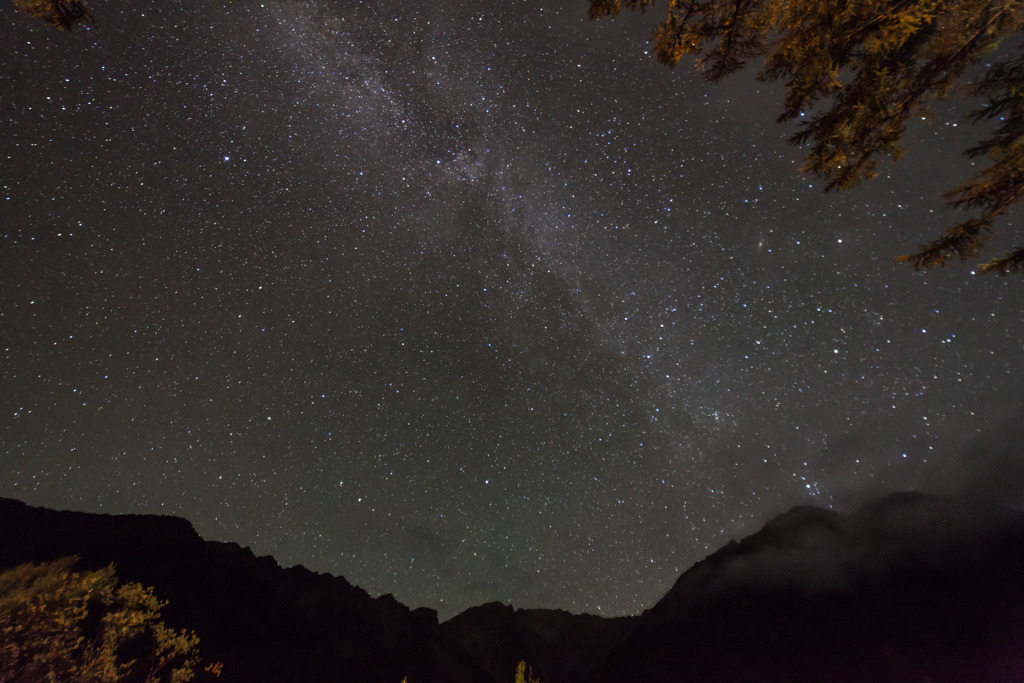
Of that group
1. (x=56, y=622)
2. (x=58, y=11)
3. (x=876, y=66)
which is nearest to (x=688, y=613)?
(x=56, y=622)

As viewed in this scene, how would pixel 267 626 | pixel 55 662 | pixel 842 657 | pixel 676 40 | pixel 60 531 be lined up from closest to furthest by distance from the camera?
pixel 676 40 → pixel 55 662 → pixel 60 531 → pixel 267 626 → pixel 842 657

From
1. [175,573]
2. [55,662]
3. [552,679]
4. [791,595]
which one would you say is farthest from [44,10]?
[791,595]

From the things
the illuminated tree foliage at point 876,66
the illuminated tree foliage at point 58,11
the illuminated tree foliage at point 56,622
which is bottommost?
the illuminated tree foliage at point 56,622

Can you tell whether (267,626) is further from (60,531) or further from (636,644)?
(636,644)

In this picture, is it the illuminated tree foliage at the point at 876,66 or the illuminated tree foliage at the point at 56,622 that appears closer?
the illuminated tree foliage at the point at 876,66

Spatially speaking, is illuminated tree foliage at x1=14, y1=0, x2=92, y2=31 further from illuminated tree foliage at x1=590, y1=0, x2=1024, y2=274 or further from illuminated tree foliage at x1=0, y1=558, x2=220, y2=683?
illuminated tree foliage at x1=0, y1=558, x2=220, y2=683

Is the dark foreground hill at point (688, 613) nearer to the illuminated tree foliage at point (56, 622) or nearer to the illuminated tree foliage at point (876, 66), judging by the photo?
the illuminated tree foliage at point (56, 622)

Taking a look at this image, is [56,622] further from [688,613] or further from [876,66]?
[688,613]

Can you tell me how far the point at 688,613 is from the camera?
12900cm

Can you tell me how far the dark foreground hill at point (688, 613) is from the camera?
220 feet

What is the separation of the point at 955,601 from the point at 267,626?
490 ft

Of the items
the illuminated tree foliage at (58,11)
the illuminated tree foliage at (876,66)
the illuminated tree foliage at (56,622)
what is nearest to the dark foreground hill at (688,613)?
the illuminated tree foliage at (56,622)

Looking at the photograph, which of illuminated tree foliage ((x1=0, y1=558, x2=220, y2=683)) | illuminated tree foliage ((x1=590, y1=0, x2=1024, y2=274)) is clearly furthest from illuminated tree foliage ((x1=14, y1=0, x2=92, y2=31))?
illuminated tree foliage ((x1=0, y1=558, x2=220, y2=683))

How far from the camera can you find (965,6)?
137 inches
